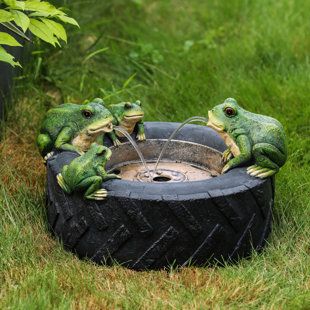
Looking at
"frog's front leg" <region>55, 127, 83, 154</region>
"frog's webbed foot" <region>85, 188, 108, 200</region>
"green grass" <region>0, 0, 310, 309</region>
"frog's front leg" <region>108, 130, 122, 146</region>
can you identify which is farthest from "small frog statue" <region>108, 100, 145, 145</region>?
"frog's webbed foot" <region>85, 188, 108, 200</region>

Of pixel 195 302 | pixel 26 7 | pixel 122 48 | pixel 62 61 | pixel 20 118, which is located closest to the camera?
pixel 195 302

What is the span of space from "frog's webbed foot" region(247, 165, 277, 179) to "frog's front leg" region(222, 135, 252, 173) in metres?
0.06

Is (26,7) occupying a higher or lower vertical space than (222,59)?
higher

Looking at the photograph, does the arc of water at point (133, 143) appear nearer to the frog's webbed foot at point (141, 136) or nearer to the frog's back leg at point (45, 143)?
the frog's webbed foot at point (141, 136)

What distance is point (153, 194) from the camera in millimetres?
3264

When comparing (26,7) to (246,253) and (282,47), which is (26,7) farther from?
(282,47)

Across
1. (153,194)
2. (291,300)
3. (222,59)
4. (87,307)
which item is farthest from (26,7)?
(222,59)

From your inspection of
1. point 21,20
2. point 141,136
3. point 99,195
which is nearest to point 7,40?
point 21,20

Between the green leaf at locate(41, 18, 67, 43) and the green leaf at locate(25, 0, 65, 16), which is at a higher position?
the green leaf at locate(25, 0, 65, 16)

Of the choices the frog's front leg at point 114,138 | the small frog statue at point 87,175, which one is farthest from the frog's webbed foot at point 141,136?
the small frog statue at point 87,175

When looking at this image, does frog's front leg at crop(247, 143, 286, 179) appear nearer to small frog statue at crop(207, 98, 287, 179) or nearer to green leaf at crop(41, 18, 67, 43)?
small frog statue at crop(207, 98, 287, 179)

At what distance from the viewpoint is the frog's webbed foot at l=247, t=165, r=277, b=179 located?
346 centimetres

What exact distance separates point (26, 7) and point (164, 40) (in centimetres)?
310

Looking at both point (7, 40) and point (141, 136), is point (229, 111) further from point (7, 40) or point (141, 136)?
point (7, 40)
